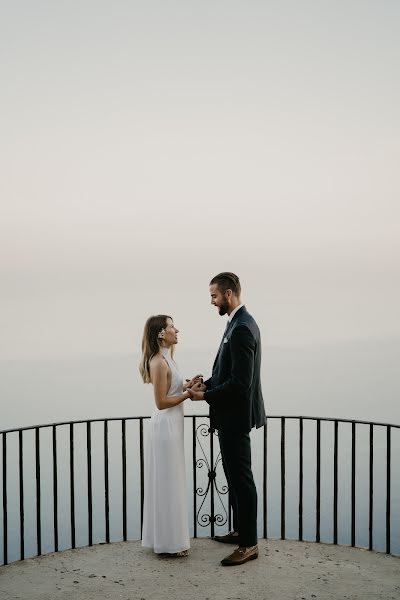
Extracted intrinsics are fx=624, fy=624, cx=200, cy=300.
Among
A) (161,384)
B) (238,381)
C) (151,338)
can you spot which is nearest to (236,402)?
(238,381)

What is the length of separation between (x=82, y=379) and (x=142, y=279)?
79.1 meters

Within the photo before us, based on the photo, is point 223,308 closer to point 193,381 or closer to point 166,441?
point 193,381

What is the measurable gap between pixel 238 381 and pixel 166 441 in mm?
664

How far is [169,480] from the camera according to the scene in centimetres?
387

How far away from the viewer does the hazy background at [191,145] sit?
7.82m

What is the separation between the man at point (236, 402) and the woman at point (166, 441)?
7.5 inches

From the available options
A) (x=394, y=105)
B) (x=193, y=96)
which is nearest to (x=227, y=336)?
(x=394, y=105)

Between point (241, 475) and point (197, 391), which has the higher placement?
point (197, 391)

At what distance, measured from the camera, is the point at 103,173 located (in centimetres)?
4859

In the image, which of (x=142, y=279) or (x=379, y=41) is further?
(x=142, y=279)

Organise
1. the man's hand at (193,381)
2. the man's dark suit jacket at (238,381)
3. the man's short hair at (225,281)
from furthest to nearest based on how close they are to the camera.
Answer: the man's hand at (193,381) → the man's short hair at (225,281) → the man's dark suit jacket at (238,381)

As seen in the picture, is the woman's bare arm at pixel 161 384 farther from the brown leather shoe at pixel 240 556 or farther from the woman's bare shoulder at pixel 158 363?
the brown leather shoe at pixel 240 556

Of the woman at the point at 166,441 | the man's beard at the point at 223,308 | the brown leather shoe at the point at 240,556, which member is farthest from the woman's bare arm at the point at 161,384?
the brown leather shoe at the point at 240,556

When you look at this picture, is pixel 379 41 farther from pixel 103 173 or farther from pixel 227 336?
pixel 103 173
